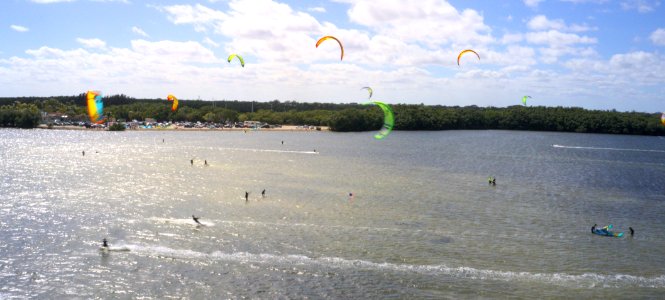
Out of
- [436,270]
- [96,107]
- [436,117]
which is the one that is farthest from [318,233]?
[436,117]

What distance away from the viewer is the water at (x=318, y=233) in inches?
819

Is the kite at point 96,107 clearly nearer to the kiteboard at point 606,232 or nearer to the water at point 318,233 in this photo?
the water at point 318,233

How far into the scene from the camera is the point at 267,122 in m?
158

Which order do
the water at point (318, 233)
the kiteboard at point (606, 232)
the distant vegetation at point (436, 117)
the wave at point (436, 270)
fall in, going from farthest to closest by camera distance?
the distant vegetation at point (436, 117) < the kiteboard at point (606, 232) < the wave at point (436, 270) < the water at point (318, 233)

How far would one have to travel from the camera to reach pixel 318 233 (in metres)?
27.5

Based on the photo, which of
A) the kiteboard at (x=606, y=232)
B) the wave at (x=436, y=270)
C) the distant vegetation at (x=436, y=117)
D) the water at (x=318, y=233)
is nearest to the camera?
the water at (x=318, y=233)

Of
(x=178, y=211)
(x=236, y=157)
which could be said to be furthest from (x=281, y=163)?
(x=178, y=211)

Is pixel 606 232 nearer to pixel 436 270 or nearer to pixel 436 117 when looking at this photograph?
pixel 436 270

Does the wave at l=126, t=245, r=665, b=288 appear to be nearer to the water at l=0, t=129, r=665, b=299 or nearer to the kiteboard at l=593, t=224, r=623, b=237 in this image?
the water at l=0, t=129, r=665, b=299

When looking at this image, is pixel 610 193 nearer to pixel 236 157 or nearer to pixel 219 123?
pixel 236 157

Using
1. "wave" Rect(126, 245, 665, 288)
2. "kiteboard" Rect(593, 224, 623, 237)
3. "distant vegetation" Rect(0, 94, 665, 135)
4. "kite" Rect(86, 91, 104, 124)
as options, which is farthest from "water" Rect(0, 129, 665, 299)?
"distant vegetation" Rect(0, 94, 665, 135)

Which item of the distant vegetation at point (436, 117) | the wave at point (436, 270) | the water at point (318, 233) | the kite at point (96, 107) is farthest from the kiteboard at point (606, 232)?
the distant vegetation at point (436, 117)

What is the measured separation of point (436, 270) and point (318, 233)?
7.16 m

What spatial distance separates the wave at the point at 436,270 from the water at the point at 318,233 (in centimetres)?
8
